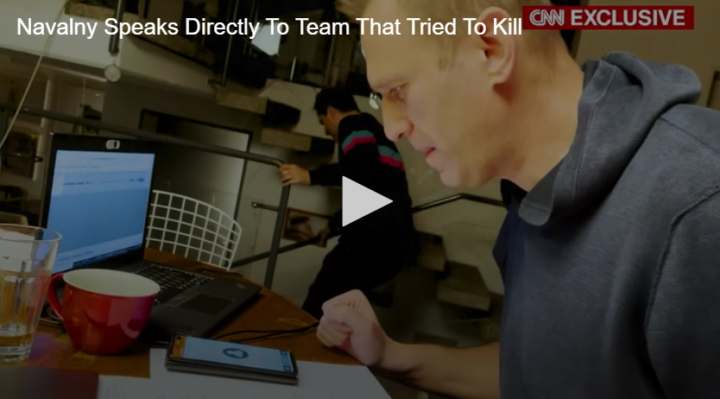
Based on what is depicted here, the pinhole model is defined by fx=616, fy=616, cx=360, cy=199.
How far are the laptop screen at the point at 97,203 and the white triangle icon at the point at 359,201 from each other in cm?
134

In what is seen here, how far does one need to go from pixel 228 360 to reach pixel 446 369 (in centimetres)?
39

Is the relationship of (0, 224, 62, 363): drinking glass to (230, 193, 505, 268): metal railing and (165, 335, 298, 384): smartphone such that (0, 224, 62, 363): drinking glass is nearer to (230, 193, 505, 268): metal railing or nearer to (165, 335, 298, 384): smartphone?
(165, 335, 298, 384): smartphone

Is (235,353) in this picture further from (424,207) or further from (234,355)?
(424,207)

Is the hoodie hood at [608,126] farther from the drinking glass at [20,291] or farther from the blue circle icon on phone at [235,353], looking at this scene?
the drinking glass at [20,291]

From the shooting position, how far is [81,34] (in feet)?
6.26

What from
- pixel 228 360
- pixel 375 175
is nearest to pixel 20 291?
pixel 228 360

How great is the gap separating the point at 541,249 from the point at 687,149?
0.58 ft

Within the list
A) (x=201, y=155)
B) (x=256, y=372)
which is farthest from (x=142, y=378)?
(x=201, y=155)

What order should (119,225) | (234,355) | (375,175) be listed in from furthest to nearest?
1. (375,175)
2. (119,225)
3. (234,355)

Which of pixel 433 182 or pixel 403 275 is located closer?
pixel 433 182

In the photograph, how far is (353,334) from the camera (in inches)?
37.8

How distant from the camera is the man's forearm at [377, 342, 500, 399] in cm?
99

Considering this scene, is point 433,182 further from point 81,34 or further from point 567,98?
point 567,98

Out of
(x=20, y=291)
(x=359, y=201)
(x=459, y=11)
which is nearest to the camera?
(x=459, y=11)
